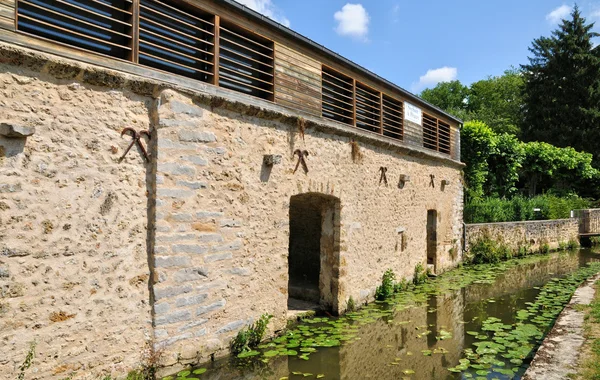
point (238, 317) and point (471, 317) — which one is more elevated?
point (238, 317)

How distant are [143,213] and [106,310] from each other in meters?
1.09

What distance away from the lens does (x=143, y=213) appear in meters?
4.58

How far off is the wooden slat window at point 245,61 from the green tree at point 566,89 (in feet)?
84.3

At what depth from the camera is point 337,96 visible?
28.0 feet

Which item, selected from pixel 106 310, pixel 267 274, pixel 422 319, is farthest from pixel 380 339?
pixel 106 310

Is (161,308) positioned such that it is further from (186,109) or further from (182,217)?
(186,109)

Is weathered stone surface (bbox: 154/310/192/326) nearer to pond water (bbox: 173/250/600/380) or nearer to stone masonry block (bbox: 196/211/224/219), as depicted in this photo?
pond water (bbox: 173/250/600/380)

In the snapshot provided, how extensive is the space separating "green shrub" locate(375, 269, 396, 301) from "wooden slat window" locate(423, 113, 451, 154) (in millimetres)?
4390

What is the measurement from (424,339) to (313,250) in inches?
143

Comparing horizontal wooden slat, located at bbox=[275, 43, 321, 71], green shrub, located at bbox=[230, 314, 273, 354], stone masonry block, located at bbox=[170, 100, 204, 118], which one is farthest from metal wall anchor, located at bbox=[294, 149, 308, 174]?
green shrub, located at bbox=[230, 314, 273, 354]

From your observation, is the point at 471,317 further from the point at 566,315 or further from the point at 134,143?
the point at 134,143

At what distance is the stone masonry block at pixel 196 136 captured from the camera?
4930 millimetres

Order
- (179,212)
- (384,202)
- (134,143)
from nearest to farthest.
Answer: (134,143), (179,212), (384,202)

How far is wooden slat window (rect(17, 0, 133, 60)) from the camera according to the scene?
157 inches
